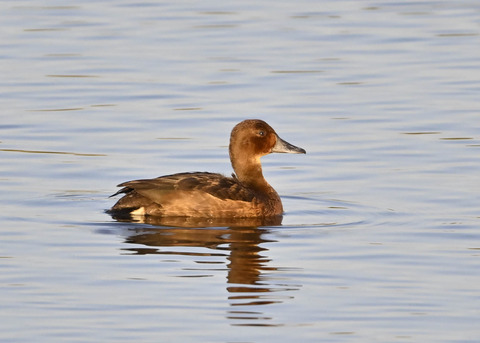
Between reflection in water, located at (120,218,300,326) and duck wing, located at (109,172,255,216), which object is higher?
duck wing, located at (109,172,255,216)

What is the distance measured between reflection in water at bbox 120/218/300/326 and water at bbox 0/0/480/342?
28mm

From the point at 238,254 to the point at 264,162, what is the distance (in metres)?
4.46

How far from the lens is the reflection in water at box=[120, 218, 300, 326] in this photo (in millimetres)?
9242

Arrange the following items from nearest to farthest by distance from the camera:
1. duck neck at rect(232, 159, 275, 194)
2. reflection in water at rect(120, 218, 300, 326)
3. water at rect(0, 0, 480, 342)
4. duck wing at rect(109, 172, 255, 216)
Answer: water at rect(0, 0, 480, 342)
reflection in water at rect(120, 218, 300, 326)
duck wing at rect(109, 172, 255, 216)
duck neck at rect(232, 159, 275, 194)

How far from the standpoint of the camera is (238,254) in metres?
10.7

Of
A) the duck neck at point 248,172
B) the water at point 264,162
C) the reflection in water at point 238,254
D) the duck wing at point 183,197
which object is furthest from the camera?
the duck neck at point 248,172

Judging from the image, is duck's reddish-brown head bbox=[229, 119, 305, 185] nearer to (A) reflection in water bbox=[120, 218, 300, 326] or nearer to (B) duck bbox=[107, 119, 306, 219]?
(B) duck bbox=[107, 119, 306, 219]

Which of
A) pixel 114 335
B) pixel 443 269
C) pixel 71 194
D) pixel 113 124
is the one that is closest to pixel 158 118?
pixel 113 124

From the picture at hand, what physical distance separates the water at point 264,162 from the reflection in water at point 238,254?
3cm

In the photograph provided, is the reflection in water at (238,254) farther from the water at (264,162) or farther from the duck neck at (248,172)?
the duck neck at (248,172)

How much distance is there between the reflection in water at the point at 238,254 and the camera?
9242 millimetres

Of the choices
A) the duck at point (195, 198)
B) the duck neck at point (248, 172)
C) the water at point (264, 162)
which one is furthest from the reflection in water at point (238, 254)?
the duck neck at point (248, 172)

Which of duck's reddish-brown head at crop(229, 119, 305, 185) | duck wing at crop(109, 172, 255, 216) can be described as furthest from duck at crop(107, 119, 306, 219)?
duck's reddish-brown head at crop(229, 119, 305, 185)

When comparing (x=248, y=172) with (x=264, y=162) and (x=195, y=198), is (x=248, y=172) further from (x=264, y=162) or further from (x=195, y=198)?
(x=264, y=162)
